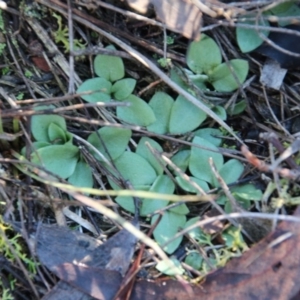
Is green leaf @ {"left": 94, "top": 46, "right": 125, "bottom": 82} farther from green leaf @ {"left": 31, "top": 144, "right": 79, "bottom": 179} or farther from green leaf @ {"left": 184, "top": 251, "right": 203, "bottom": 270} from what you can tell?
green leaf @ {"left": 184, "top": 251, "right": 203, "bottom": 270}

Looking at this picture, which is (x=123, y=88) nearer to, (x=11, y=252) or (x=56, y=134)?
(x=56, y=134)

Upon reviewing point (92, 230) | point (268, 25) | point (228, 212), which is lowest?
point (92, 230)

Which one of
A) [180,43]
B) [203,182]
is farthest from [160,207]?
[180,43]

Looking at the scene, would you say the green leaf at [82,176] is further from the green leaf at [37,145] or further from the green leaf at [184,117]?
the green leaf at [184,117]

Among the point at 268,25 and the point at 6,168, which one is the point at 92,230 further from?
the point at 268,25

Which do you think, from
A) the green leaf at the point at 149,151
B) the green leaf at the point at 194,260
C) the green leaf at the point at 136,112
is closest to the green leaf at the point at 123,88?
the green leaf at the point at 136,112

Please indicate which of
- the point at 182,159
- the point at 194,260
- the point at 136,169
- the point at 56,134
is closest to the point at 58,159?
the point at 56,134

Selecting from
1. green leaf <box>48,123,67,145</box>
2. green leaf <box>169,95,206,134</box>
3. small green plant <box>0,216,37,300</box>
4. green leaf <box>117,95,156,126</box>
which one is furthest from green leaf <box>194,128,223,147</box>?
small green plant <box>0,216,37,300</box>
